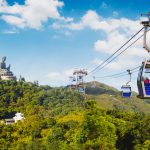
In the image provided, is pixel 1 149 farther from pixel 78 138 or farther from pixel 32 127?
pixel 78 138

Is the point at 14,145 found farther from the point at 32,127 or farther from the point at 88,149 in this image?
the point at 88,149

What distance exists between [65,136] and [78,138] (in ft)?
112

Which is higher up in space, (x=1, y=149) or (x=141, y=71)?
(x=141, y=71)

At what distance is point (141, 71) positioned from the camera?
1053 inches

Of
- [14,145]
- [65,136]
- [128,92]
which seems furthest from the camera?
[14,145]

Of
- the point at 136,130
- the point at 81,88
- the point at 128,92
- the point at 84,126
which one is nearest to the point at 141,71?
the point at 128,92

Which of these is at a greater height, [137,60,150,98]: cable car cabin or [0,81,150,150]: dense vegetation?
[137,60,150,98]: cable car cabin

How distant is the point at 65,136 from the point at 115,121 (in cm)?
1325

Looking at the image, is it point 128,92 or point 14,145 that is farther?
point 14,145

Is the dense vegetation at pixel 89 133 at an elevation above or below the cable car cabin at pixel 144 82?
below

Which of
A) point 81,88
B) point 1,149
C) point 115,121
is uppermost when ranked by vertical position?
point 81,88

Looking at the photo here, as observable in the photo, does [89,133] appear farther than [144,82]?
Yes

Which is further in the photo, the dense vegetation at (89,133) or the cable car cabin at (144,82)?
the dense vegetation at (89,133)

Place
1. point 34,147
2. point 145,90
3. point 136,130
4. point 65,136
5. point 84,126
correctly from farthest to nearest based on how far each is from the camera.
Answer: point 65,136, point 34,147, point 136,130, point 84,126, point 145,90
